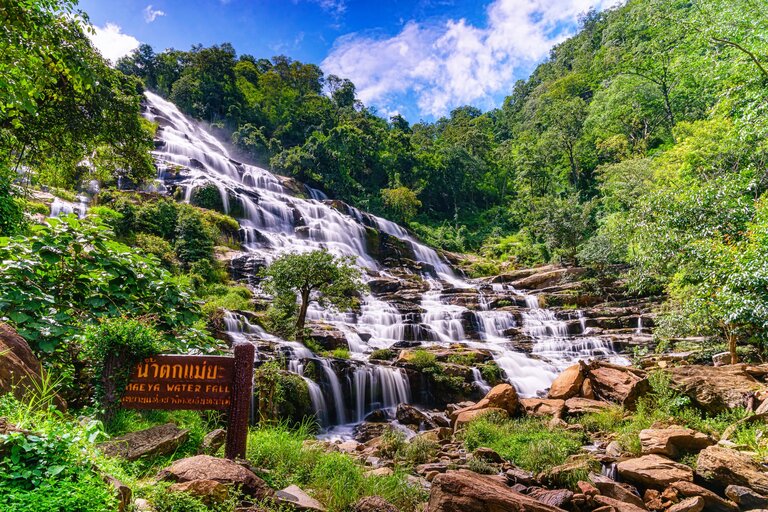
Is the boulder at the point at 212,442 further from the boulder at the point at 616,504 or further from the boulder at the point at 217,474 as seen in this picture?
the boulder at the point at 616,504

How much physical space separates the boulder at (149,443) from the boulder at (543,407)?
812 centimetres

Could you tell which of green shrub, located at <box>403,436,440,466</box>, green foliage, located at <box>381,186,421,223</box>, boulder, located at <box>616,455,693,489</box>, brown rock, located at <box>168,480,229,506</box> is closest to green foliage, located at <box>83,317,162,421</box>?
brown rock, located at <box>168,480,229,506</box>

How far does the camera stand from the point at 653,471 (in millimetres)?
5773

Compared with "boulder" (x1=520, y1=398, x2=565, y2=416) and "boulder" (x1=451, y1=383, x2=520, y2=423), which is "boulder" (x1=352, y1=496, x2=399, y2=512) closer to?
"boulder" (x1=451, y1=383, x2=520, y2=423)

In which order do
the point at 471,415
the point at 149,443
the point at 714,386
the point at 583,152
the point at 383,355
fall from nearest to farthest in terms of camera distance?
the point at 149,443
the point at 714,386
the point at 471,415
the point at 383,355
the point at 583,152

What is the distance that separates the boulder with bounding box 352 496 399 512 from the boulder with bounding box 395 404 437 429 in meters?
6.47

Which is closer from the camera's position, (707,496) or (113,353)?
(113,353)


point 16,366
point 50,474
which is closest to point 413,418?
point 16,366

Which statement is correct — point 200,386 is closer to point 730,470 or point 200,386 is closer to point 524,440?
point 524,440

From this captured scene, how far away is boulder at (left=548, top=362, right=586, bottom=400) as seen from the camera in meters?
10.8

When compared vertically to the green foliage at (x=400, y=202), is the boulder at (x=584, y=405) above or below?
below

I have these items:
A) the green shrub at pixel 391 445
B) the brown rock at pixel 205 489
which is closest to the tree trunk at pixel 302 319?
the green shrub at pixel 391 445

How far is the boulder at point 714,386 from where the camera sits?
311 inches

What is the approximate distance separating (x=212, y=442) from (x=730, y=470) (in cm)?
670
